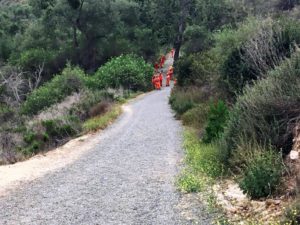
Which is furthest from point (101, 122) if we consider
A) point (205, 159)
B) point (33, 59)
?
point (33, 59)

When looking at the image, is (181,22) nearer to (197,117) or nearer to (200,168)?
(197,117)

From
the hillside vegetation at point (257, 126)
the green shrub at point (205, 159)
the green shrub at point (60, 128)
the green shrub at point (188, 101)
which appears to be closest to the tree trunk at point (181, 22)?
the green shrub at point (188, 101)

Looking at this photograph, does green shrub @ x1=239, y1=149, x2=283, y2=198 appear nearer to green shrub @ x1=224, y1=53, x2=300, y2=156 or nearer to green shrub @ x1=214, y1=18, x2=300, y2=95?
green shrub @ x1=224, y1=53, x2=300, y2=156

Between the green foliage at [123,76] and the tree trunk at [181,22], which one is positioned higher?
the tree trunk at [181,22]

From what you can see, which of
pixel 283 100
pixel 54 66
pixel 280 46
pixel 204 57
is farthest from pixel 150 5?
pixel 283 100

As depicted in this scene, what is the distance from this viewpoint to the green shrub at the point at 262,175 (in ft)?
25.2

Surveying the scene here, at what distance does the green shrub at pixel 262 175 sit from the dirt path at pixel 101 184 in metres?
0.97

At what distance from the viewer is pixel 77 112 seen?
2653 centimetres

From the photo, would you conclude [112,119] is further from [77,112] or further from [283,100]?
[283,100]

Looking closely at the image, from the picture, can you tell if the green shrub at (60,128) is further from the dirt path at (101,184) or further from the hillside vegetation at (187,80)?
the dirt path at (101,184)

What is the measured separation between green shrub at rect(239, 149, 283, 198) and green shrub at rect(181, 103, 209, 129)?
360 inches

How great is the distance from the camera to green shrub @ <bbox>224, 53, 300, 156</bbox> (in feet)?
29.3

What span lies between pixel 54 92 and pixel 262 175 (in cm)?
2751

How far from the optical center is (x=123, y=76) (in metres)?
42.2
